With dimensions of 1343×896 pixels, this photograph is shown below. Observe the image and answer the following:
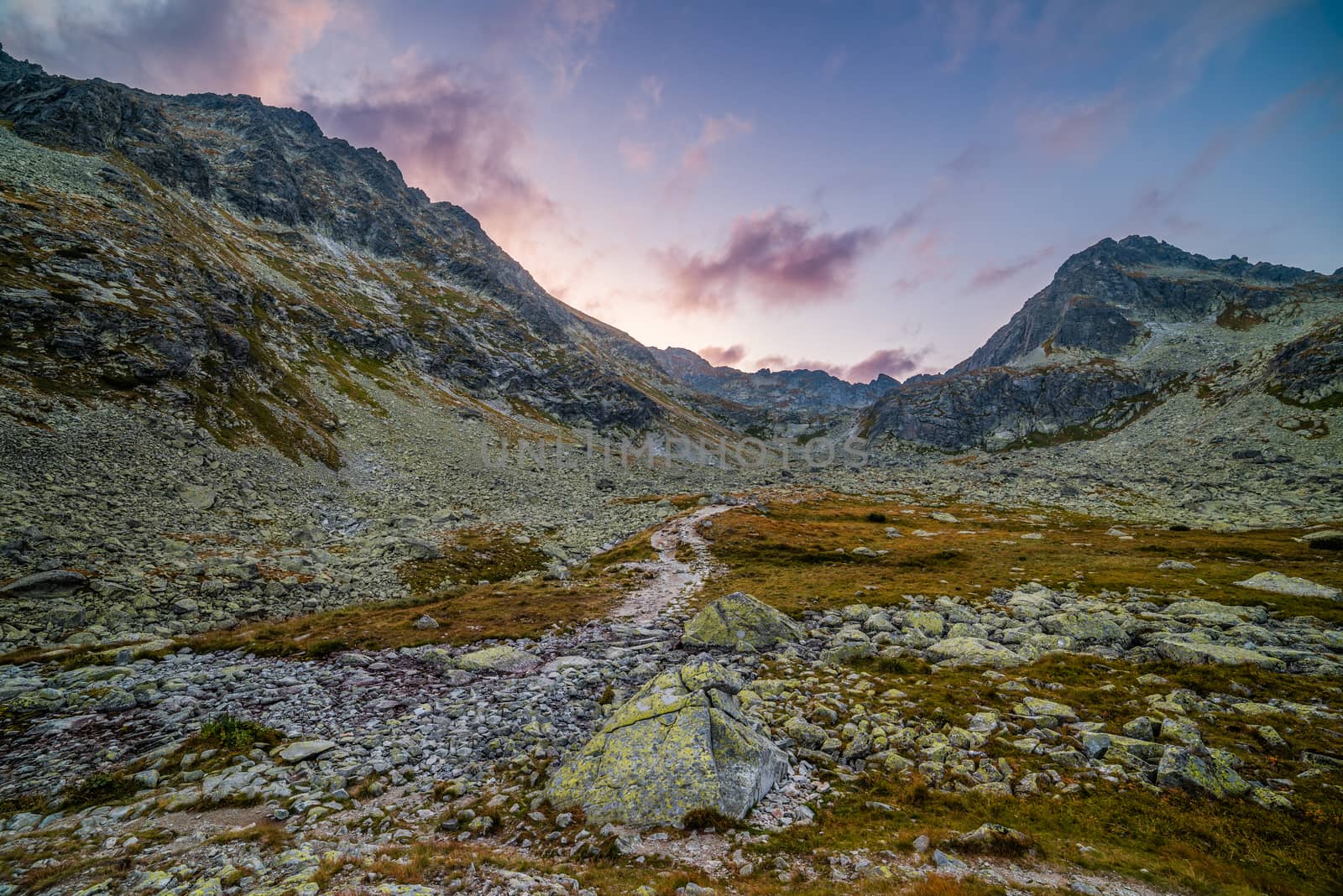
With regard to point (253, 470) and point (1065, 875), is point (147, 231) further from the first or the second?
point (1065, 875)

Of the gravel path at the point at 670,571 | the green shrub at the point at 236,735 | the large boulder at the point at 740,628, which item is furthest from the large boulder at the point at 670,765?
the gravel path at the point at 670,571

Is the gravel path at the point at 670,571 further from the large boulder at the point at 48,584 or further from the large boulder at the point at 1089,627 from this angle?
the large boulder at the point at 48,584

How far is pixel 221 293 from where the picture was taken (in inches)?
2872

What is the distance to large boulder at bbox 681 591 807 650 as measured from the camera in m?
22.2

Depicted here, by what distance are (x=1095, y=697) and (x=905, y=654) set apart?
238 inches

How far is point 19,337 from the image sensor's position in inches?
1463

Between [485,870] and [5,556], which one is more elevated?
[5,556]

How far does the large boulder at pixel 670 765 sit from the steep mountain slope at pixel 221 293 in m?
50.2

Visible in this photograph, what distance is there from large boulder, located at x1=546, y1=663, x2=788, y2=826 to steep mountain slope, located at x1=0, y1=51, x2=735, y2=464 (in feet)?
165

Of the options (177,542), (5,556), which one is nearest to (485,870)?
(5,556)

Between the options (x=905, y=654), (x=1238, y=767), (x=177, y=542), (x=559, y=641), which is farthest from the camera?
(x=177, y=542)

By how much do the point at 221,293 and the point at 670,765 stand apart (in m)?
99.2

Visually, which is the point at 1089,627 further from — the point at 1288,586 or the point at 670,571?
the point at 670,571

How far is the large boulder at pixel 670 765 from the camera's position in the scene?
1076 cm
